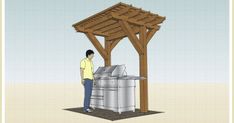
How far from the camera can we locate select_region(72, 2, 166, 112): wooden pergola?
8.40 m

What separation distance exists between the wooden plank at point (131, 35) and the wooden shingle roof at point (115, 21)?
146 millimetres

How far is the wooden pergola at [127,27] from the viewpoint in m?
8.40

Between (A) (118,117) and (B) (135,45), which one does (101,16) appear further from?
(A) (118,117)

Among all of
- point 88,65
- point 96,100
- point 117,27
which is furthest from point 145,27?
point 96,100

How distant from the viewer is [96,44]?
35.2ft

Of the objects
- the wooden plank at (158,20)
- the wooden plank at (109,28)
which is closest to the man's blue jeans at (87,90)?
the wooden plank at (109,28)

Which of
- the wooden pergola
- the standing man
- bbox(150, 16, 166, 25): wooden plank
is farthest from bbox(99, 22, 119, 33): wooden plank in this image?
the standing man

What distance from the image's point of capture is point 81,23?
1012cm

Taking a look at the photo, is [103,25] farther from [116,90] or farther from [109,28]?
[116,90]

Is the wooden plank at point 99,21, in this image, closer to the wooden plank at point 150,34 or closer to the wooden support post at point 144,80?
the wooden support post at point 144,80

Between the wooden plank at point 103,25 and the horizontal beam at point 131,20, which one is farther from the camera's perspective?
the wooden plank at point 103,25

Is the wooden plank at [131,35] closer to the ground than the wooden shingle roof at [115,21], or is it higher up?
closer to the ground

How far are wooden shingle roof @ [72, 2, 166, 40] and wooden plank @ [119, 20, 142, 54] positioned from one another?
0.15 meters

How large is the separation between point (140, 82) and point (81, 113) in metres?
1.99
